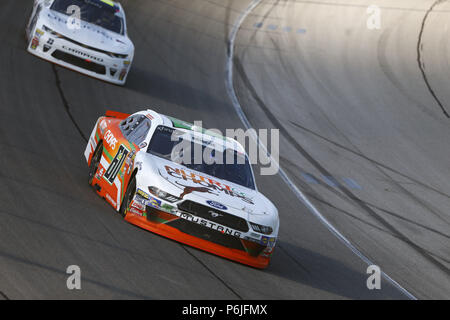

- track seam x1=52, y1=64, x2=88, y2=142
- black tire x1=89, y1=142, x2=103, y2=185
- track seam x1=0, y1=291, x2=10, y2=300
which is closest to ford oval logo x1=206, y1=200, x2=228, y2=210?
black tire x1=89, y1=142, x2=103, y2=185

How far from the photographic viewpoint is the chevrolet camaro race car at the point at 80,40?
17.0 m

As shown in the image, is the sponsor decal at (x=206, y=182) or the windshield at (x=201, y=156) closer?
the sponsor decal at (x=206, y=182)

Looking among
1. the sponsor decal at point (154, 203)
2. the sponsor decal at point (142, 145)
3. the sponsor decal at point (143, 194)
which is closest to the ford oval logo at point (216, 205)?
the sponsor decal at point (154, 203)

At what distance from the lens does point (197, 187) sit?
8992mm

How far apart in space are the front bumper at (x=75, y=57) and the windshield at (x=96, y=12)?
971mm

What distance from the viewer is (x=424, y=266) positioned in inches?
454

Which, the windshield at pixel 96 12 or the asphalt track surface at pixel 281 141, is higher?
the windshield at pixel 96 12

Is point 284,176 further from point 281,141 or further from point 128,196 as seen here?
point 128,196

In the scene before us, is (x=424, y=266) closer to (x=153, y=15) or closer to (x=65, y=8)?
(x=65, y=8)

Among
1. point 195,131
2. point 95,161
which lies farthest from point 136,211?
point 95,161

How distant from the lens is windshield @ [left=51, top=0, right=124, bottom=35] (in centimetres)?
1783

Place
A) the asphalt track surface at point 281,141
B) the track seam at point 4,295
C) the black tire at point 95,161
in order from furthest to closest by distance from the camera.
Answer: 1. the black tire at point 95,161
2. the asphalt track surface at point 281,141
3. the track seam at point 4,295

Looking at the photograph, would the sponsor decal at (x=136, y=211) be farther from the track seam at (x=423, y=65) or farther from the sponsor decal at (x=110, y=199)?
the track seam at (x=423, y=65)

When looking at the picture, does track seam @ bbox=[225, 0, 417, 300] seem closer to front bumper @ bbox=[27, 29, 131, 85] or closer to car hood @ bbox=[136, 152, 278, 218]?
car hood @ bbox=[136, 152, 278, 218]
